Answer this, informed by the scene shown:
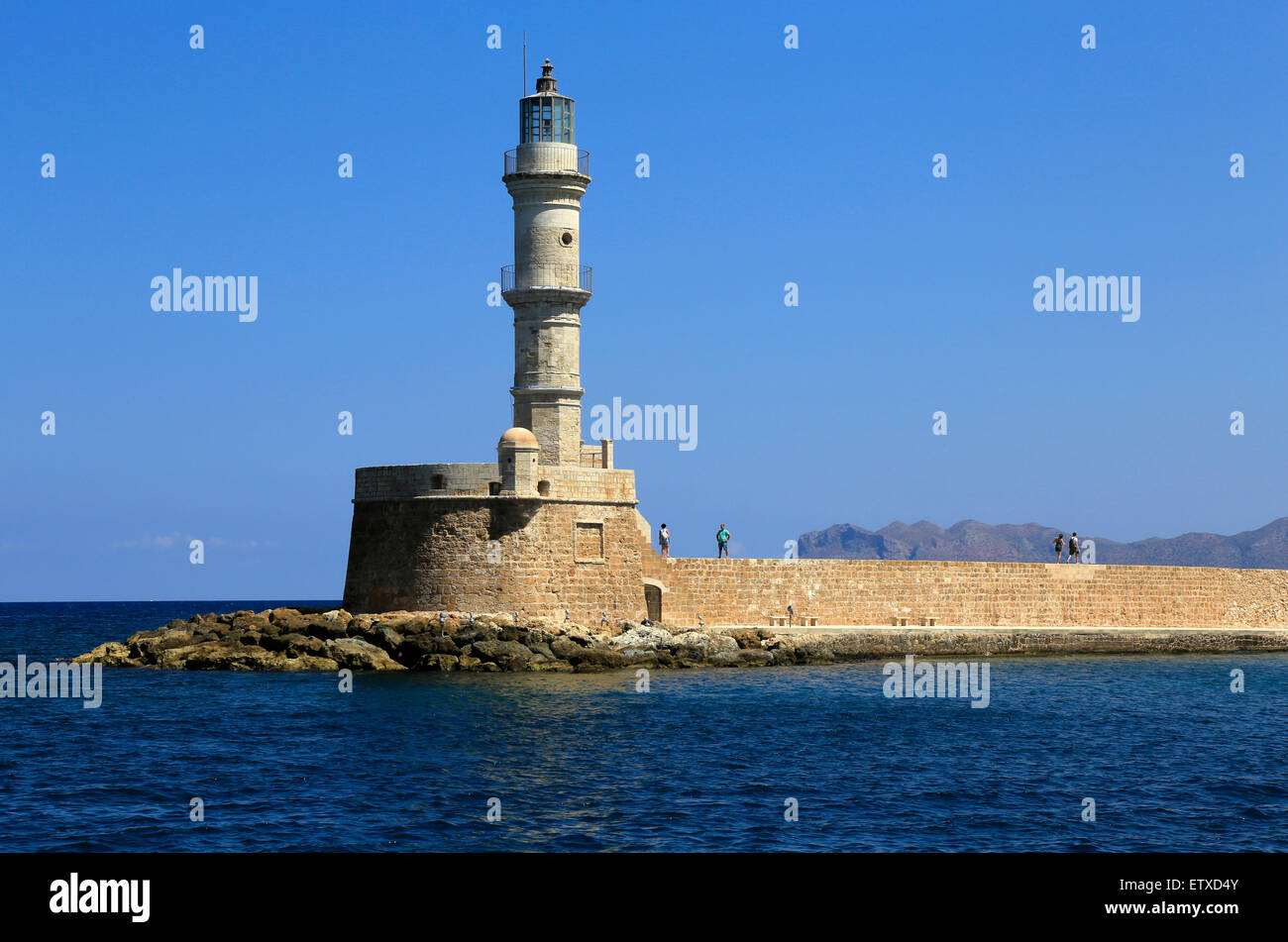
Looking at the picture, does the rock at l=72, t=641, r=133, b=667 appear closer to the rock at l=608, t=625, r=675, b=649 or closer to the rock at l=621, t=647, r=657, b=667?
the rock at l=608, t=625, r=675, b=649

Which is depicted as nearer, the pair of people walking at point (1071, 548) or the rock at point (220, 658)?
the rock at point (220, 658)

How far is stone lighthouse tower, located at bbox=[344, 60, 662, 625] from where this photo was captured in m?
29.0

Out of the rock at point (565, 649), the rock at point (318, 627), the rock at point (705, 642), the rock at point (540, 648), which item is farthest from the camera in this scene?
the rock at point (705, 642)

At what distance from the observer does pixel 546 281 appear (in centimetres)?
3161

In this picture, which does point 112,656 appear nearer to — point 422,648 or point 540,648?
point 422,648

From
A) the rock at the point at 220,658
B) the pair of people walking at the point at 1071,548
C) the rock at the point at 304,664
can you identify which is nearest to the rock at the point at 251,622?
the rock at the point at 220,658

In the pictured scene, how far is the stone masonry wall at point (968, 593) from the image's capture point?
105 feet

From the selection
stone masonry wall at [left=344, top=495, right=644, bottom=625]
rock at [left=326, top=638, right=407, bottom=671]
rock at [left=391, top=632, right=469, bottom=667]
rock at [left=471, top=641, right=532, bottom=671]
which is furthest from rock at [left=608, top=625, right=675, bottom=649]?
rock at [left=326, top=638, right=407, bottom=671]

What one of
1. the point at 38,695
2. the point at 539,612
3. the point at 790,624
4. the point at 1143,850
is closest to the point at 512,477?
the point at 539,612

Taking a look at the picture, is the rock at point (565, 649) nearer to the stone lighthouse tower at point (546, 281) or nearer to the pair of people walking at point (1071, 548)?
the stone lighthouse tower at point (546, 281)

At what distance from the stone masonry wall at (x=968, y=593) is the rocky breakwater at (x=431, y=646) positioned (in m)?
1.29

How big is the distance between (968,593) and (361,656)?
51.8ft

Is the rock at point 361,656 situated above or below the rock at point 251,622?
below

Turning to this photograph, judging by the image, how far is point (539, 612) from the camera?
95.2ft
